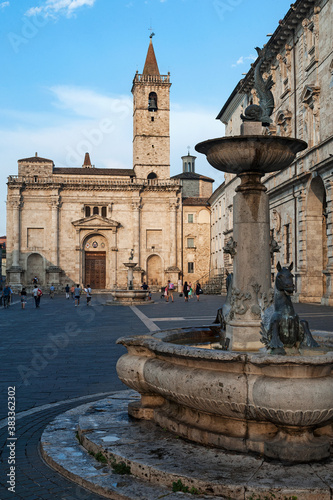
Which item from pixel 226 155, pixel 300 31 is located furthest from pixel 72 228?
pixel 226 155

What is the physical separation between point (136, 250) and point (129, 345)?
50.4 meters

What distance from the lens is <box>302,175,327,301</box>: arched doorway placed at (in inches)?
1051

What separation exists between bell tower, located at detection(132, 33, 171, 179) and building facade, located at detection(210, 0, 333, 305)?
2809 centimetres

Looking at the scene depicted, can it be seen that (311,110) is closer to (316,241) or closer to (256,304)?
(316,241)

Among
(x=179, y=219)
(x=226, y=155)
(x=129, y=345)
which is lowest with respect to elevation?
(x=129, y=345)

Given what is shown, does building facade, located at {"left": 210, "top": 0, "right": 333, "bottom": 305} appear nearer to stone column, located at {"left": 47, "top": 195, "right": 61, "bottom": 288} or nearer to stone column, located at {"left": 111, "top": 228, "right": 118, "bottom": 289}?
stone column, located at {"left": 111, "top": 228, "right": 118, "bottom": 289}

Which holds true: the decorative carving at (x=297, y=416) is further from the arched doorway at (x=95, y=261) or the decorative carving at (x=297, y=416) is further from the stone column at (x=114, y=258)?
the arched doorway at (x=95, y=261)

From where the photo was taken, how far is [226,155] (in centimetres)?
667

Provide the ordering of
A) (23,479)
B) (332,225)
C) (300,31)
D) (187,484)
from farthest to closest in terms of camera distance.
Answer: (300,31) → (332,225) → (23,479) → (187,484)

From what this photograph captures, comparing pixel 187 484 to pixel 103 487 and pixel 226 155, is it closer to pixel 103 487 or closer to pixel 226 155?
pixel 103 487

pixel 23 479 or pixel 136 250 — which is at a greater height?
pixel 136 250

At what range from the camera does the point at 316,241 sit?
88.9 ft

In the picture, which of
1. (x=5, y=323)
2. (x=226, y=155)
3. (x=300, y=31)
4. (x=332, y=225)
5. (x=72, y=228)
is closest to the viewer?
(x=226, y=155)

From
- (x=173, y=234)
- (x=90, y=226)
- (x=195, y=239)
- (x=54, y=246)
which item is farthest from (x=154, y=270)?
(x=54, y=246)
